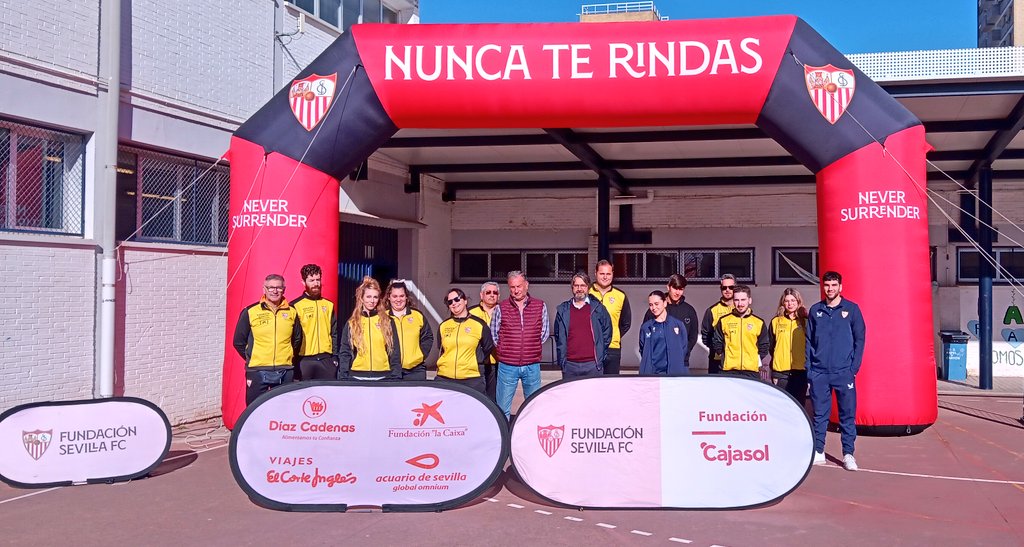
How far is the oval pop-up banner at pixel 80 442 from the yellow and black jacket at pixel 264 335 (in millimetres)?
874

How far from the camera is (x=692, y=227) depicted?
673 inches

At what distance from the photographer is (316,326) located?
26.0 feet

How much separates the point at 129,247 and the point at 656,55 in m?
6.00

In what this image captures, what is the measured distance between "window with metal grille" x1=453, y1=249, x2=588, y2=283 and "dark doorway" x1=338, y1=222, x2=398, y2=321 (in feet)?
6.91

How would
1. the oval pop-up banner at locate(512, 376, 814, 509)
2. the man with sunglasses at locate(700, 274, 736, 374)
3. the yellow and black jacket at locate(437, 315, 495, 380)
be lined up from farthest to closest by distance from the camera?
the man with sunglasses at locate(700, 274, 736, 374) → the yellow and black jacket at locate(437, 315, 495, 380) → the oval pop-up banner at locate(512, 376, 814, 509)

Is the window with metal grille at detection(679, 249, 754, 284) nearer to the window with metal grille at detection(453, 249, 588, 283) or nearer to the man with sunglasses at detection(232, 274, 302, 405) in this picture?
the window with metal grille at detection(453, 249, 588, 283)

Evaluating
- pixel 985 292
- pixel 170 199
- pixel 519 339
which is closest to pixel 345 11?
pixel 170 199

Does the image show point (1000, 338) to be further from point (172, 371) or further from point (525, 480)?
point (172, 371)

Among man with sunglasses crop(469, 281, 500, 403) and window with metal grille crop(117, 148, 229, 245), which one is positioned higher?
window with metal grille crop(117, 148, 229, 245)

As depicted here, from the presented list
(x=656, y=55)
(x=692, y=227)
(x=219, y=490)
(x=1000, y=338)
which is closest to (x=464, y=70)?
(x=656, y=55)

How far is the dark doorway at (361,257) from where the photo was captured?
1473 cm

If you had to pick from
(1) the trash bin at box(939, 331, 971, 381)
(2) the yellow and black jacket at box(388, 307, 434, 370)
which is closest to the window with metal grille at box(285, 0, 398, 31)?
(2) the yellow and black jacket at box(388, 307, 434, 370)

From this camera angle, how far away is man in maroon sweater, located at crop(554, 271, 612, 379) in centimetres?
788

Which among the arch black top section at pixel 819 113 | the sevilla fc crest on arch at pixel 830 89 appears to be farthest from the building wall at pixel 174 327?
the sevilla fc crest on arch at pixel 830 89
